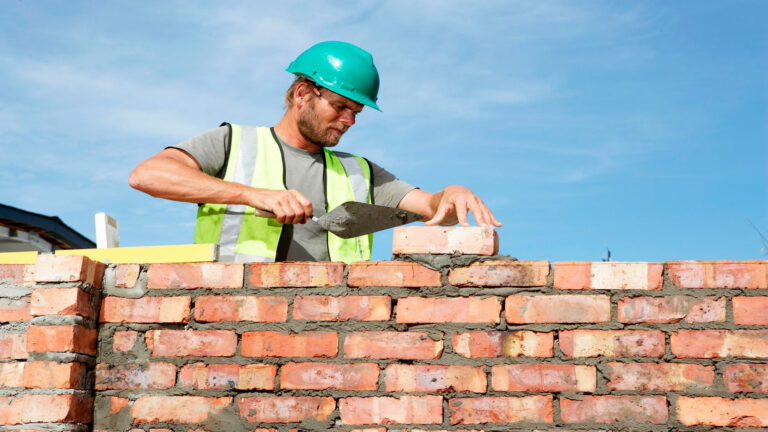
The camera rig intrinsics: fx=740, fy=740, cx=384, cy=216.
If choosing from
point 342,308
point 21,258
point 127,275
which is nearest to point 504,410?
point 342,308

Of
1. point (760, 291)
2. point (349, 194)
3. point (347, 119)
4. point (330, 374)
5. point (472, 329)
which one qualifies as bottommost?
point (330, 374)

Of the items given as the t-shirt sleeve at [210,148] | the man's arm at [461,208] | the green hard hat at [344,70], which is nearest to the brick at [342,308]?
the man's arm at [461,208]

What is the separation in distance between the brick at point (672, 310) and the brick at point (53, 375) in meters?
2.08

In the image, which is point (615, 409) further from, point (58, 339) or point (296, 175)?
point (58, 339)

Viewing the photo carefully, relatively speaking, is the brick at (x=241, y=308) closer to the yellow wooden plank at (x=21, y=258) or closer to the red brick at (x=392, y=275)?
the red brick at (x=392, y=275)

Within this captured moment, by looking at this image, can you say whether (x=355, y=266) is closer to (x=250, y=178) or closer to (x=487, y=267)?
(x=487, y=267)

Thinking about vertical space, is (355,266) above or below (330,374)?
above

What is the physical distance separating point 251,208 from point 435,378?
4.15 ft

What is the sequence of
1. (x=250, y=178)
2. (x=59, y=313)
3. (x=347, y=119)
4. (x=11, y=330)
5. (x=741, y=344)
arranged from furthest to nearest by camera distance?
1. (x=347, y=119)
2. (x=250, y=178)
3. (x=11, y=330)
4. (x=59, y=313)
5. (x=741, y=344)

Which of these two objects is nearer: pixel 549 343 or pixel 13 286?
pixel 549 343

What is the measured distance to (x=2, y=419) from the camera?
2.95 metres

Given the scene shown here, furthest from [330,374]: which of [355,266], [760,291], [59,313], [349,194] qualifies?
[760,291]

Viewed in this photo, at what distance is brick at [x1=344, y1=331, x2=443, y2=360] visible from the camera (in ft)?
9.06

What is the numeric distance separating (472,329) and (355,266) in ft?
1.66
